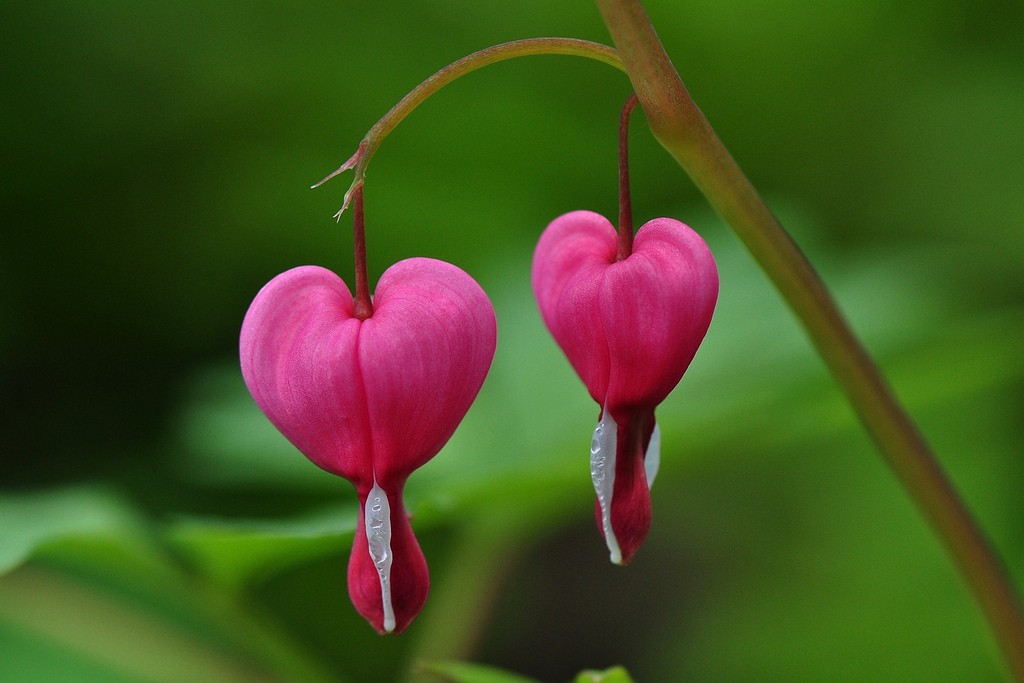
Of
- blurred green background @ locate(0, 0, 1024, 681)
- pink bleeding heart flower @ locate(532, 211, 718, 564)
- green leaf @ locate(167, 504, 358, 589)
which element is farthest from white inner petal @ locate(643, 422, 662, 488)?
blurred green background @ locate(0, 0, 1024, 681)

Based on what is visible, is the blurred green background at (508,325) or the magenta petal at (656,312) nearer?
the magenta petal at (656,312)

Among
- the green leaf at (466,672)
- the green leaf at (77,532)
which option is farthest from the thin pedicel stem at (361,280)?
the green leaf at (77,532)

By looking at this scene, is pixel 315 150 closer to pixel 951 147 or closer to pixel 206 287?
pixel 206 287

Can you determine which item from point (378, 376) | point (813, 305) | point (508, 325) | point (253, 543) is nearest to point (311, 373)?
point (378, 376)

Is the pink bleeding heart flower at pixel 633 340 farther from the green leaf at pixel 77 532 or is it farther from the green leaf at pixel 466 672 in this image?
the green leaf at pixel 77 532

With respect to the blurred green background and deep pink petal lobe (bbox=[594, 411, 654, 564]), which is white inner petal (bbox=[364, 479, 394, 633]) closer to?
deep pink petal lobe (bbox=[594, 411, 654, 564])

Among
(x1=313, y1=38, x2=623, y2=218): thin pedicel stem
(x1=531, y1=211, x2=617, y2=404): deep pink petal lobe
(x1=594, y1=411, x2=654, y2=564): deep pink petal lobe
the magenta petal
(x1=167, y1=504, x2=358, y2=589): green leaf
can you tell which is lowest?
(x1=594, y1=411, x2=654, y2=564): deep pink petal lobe
